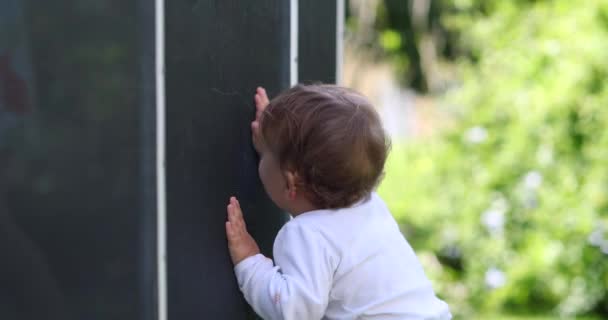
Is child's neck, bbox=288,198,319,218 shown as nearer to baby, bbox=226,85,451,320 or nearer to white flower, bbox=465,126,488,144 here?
baby, bbox=226,85,451,320

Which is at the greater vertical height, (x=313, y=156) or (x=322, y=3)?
(x=322, y=3)

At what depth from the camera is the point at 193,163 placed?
7.02 ft

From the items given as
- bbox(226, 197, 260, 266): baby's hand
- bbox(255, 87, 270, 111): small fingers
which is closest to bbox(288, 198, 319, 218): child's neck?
bbox(226, 197, 260, 266): baby's hand

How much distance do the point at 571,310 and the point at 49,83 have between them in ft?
15.8

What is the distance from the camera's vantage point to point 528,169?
19.0 ft

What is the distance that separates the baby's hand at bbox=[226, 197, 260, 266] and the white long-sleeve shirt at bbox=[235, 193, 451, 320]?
0.02m

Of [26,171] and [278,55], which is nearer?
[26,171]

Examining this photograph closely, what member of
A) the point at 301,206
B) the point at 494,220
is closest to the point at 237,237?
the point at 301,206

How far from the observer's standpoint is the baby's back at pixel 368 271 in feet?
7.34

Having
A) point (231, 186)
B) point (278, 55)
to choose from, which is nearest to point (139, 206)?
point (231, 186)

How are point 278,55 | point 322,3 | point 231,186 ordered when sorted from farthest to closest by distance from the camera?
1. point 322,3
2. point 278,55
3. point 231,186

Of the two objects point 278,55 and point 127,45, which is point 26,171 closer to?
point 127,45

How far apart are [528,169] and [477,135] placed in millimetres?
367

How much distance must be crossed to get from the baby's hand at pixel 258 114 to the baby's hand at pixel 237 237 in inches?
6.2
